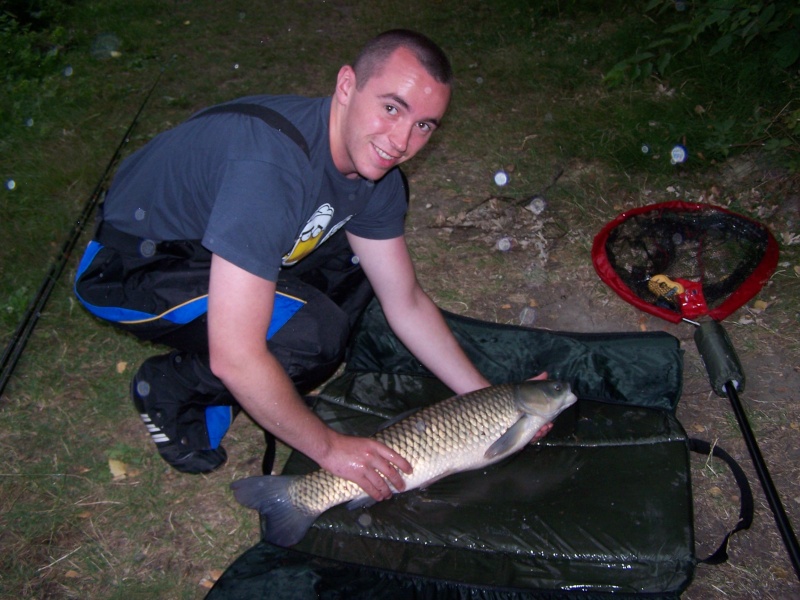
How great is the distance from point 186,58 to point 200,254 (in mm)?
3523

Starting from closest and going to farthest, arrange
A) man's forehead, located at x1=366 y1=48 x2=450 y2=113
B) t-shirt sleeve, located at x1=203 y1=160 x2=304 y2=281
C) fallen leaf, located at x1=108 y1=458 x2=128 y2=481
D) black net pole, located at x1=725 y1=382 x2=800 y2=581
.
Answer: t-shirt sleeve, located at x1=203 y1=160 x2=304 y2=281 → man's forehead, located at x1=366 y1=48 x2=450 y2=113 → black net pole, located at x1=725 y1=382 x2=800 y2=581 → fallen leaf, located at x1=108 y1=458 x2=128 y2=481

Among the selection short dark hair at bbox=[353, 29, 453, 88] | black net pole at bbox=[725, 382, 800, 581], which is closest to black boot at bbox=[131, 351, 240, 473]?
short dark hair at bbox=[353, 29, 453, 88]

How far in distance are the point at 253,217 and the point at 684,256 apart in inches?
83.0

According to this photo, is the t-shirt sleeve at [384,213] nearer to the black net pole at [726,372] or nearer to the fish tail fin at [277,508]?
the fish tail fin at [277,508]

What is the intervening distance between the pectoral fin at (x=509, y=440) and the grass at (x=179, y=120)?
849mm

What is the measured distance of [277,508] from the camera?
74.7 inches

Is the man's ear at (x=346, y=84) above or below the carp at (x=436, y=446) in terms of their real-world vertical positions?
above

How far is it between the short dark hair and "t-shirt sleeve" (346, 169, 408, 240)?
1.40ft

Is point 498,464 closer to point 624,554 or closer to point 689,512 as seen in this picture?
point 624,554

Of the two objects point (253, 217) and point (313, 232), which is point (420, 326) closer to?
point (313, 232)

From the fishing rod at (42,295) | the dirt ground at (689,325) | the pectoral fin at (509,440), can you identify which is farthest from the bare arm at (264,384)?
the fishing rod at (42,295)

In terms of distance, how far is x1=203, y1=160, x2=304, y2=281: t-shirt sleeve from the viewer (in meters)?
1.54

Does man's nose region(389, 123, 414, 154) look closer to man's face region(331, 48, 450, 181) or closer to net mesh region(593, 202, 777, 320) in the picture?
man's face region(331, 48, 450, 181)

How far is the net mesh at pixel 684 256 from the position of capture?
2.76 meters
